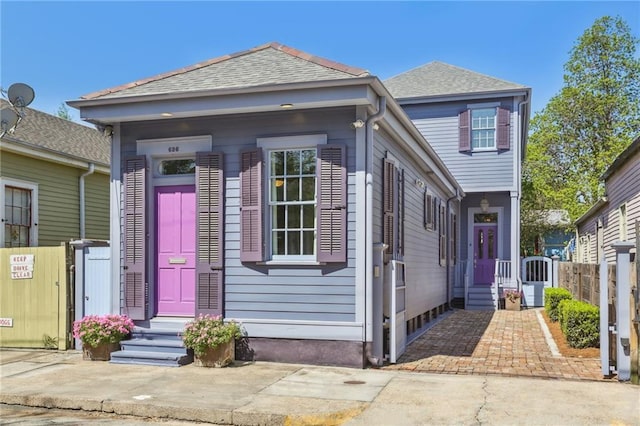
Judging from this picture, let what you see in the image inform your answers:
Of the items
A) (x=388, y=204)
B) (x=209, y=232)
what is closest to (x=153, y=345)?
(x=209, y=232)

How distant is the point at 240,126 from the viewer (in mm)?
8469

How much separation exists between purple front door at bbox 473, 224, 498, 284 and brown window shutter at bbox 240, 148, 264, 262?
13.3 metres

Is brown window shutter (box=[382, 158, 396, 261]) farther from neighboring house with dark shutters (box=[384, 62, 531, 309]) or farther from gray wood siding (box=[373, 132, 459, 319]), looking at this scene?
neighboring house with dark shutters (box=[384, 62, 531, 309])

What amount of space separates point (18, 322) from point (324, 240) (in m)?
5.54

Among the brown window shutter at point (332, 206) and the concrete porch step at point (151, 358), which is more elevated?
the brown window shutter at point (332, 206)

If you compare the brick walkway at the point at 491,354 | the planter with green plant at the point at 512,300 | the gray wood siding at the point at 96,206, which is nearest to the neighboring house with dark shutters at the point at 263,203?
the brick walkway at the point at 491,354

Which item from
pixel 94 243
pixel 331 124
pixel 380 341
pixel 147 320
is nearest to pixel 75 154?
pixel 94 243

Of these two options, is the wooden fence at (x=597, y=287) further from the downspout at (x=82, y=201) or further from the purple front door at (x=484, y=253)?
the downspout at (x=82, y=201)

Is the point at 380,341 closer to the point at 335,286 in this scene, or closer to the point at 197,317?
the point at 335,286

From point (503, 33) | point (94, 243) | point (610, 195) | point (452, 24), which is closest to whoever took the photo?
point (94, 243)

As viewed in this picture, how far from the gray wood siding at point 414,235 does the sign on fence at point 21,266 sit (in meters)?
5.78

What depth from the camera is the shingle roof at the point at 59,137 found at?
13242 millimetres

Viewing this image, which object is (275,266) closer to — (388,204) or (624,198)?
(388,204)

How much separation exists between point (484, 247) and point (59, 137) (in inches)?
533
